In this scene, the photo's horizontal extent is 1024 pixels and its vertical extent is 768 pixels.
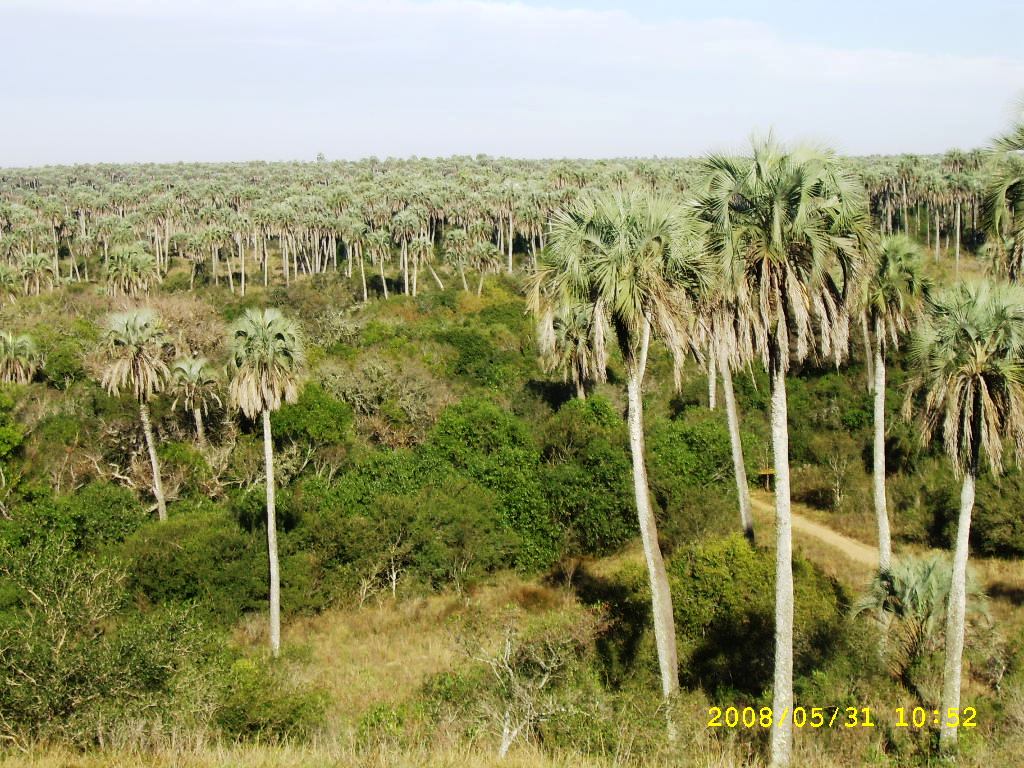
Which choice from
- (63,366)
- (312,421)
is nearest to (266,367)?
(312,421)

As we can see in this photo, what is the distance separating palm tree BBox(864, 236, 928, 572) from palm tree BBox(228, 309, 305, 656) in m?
15.9

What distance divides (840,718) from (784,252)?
874 cm

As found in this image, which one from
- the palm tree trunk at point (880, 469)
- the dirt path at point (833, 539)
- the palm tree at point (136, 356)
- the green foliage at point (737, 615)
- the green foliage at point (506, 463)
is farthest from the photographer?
the palm tree at point (136, 356)

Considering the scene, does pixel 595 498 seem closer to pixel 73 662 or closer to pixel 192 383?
pixel 73 662

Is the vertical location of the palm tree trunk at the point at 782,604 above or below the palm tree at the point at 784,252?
below

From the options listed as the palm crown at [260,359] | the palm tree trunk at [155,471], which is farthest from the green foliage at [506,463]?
the palm tree trunk at [155,471]

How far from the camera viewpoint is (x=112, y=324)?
2667cm

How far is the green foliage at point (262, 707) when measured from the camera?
43.2 ft

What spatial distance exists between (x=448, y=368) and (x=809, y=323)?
34229mm

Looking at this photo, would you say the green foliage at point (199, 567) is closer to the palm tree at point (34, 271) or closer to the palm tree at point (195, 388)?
the palm tree at point (195, 388)

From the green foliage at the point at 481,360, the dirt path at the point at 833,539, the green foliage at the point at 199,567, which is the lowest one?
the dirt path at the point at 833,539

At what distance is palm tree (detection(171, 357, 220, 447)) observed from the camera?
106ft

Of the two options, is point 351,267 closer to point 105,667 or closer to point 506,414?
point 506,414

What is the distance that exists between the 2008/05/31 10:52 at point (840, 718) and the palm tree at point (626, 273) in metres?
1.55
